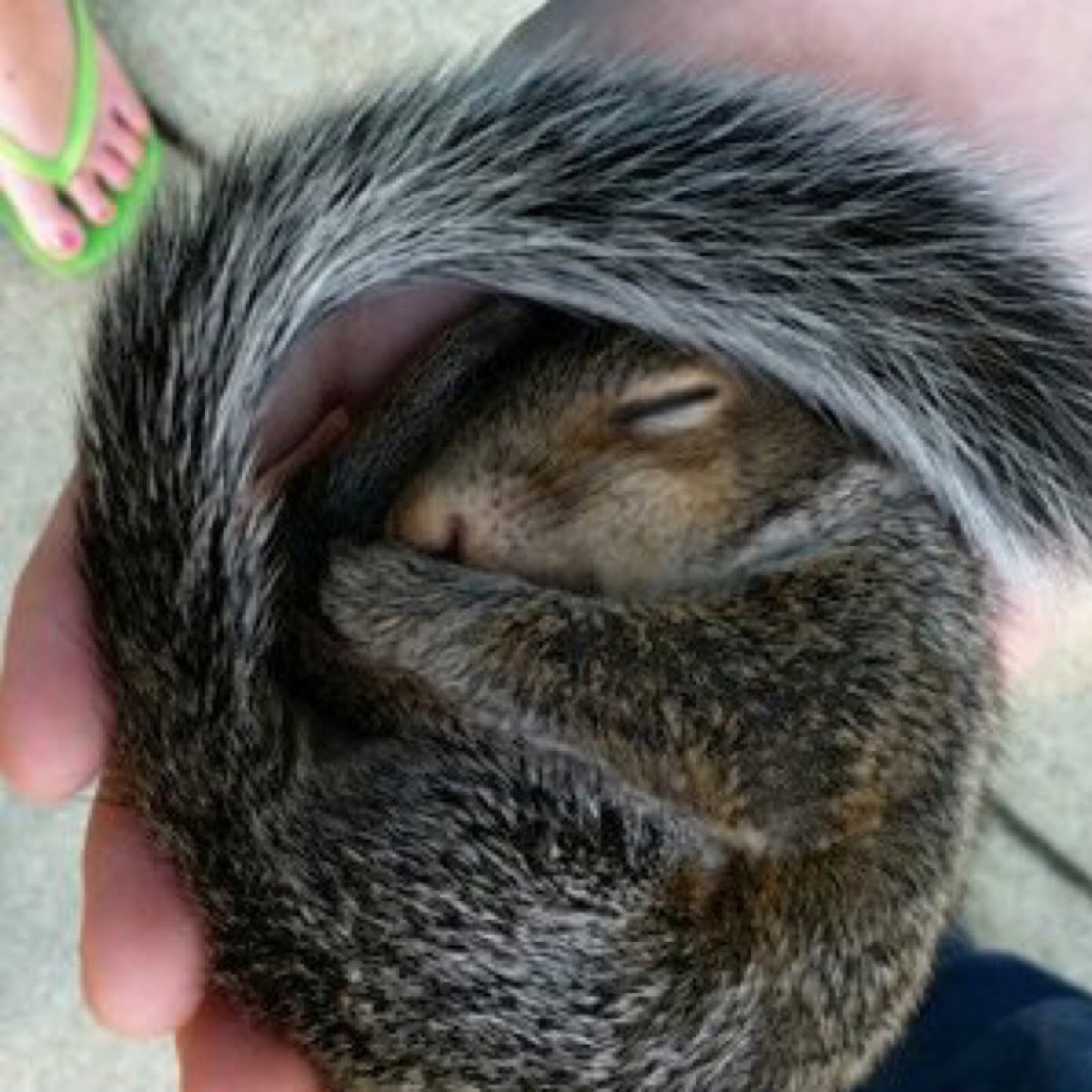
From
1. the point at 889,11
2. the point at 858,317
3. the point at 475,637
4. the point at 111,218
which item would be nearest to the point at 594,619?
the point at 475,637

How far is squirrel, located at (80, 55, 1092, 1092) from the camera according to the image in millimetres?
1310

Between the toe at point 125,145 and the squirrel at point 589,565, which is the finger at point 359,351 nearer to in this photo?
the squirrel at point 589,565

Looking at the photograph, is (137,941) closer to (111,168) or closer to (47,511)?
(47,511)

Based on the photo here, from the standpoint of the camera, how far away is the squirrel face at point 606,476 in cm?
144

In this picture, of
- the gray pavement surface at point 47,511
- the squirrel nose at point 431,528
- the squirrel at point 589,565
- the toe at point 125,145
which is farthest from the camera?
the toe at point 125,145

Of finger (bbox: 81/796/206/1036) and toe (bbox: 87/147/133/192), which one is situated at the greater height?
toe (bbox: 87/147/133/192)

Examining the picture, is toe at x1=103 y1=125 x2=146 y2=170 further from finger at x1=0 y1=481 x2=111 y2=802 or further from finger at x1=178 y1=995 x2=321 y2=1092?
finger at x1=178 y1=995 x2=321 y2=1092

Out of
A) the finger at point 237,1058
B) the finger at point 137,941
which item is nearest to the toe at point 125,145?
the finger at point 137,941

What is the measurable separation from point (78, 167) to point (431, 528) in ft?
2.45

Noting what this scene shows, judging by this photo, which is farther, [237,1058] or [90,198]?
[90,198]

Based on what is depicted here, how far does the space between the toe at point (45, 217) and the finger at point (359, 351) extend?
0.50 m

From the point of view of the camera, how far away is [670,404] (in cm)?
146

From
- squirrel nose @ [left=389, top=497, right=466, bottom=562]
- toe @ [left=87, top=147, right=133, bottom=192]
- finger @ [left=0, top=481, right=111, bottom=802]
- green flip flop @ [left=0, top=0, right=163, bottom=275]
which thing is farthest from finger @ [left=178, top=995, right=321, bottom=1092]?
toe @ [left=87, top=147, right=133, bottom=192]

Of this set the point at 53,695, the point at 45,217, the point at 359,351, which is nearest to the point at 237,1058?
the point at 53,695
